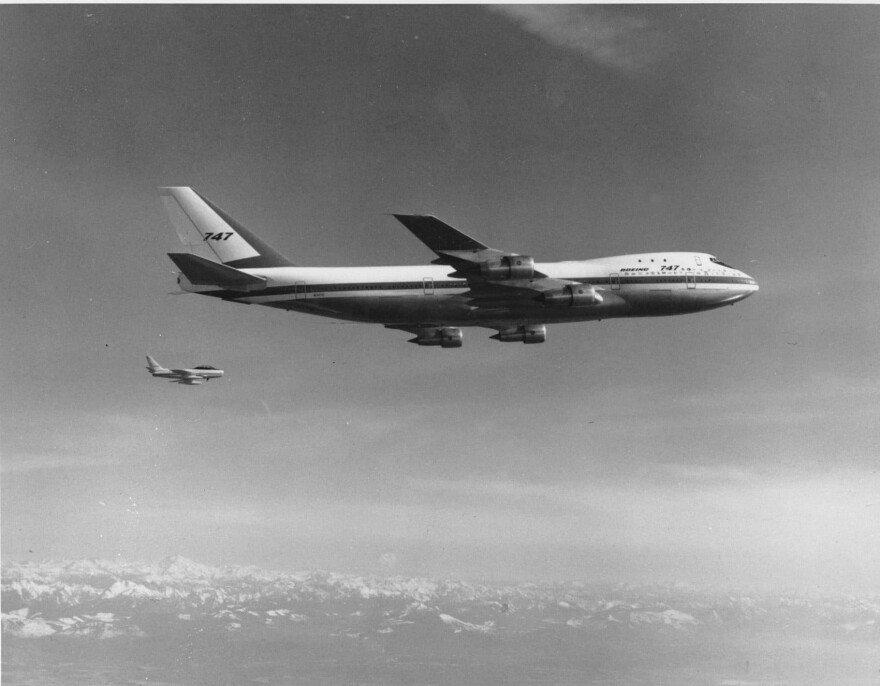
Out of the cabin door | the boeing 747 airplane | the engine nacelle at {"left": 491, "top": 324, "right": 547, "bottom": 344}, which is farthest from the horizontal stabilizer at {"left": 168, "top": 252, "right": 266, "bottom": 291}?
the cabin door

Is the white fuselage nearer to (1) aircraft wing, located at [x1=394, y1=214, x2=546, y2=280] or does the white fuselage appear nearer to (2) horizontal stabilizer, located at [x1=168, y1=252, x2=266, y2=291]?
(2) horizontal stabilizer, located at [x1=168, y1=252, x2=266, y2=291]

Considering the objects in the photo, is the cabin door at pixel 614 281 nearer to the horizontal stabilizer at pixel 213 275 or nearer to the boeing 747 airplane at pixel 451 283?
the boeing 747 airplane at pixel 451 283

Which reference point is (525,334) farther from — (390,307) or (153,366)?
(153,366)

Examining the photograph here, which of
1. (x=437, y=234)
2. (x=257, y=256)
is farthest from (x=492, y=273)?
(x=257, y=256)

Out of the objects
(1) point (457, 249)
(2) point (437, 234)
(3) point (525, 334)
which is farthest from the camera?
(3) point (525, 334)

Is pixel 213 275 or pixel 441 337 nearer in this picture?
pixel 213 275

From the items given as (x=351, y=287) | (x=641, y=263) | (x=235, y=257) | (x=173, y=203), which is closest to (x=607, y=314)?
(x=641, y=263)

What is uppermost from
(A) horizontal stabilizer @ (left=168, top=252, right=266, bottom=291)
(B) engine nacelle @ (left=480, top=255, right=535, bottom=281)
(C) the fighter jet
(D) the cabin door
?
(D) the cabin door

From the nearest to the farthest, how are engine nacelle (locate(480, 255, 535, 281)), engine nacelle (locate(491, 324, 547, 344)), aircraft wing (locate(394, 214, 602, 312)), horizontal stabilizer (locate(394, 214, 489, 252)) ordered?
horizontal stabilizer (locate(394, 214, 489, 252)), aircraft wing (locate(394, 214, 602, 312)), engine nacelle (locate(480, 255, 535, 281)), engine nacelle (locate(491, 324, 547, 344))
